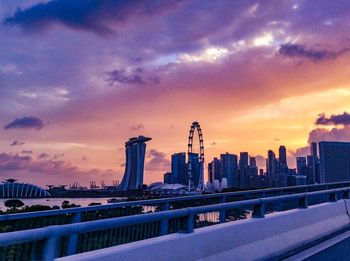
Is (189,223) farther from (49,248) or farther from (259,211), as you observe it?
(259,211)

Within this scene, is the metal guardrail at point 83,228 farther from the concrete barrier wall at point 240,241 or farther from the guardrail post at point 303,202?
the guardrail post at point 303,202

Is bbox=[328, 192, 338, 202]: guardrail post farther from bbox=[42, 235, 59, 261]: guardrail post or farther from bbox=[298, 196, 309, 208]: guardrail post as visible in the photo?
bbox=[42, 235, 59, 261]: guardrail post

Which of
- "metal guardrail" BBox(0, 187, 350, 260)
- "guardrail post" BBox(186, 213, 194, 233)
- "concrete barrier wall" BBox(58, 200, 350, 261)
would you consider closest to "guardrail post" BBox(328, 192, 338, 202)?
"concrete barrier wall" BBox(58, 200, 350, 261)

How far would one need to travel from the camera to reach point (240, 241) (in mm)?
8680

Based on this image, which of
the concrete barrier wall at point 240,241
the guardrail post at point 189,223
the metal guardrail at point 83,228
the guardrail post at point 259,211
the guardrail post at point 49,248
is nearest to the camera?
the metal guardrail at point 83,228

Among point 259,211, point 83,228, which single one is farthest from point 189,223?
point 259,211

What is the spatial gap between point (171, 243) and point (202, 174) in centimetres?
12770

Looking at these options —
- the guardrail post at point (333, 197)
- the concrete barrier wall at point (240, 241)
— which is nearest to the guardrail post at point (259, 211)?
the concrete barrier wall at point (240, 241)

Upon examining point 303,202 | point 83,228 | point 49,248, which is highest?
point 303,202

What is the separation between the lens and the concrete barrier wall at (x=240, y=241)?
6086 mm

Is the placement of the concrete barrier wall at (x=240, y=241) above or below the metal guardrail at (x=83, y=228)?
below

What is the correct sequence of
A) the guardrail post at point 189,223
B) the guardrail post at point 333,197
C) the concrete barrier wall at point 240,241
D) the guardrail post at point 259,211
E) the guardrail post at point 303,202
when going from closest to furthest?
1. the concrete barrier wall at point 240,241
2. the guardrail post at point 189,223
3. the guardrail post at point 259,211
4. the guardrail post at point 303,202
5. the guardrail post at point 333,197

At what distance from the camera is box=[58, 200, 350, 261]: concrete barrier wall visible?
6086 mm

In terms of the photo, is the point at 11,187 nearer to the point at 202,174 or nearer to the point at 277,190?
the point at 202,174
